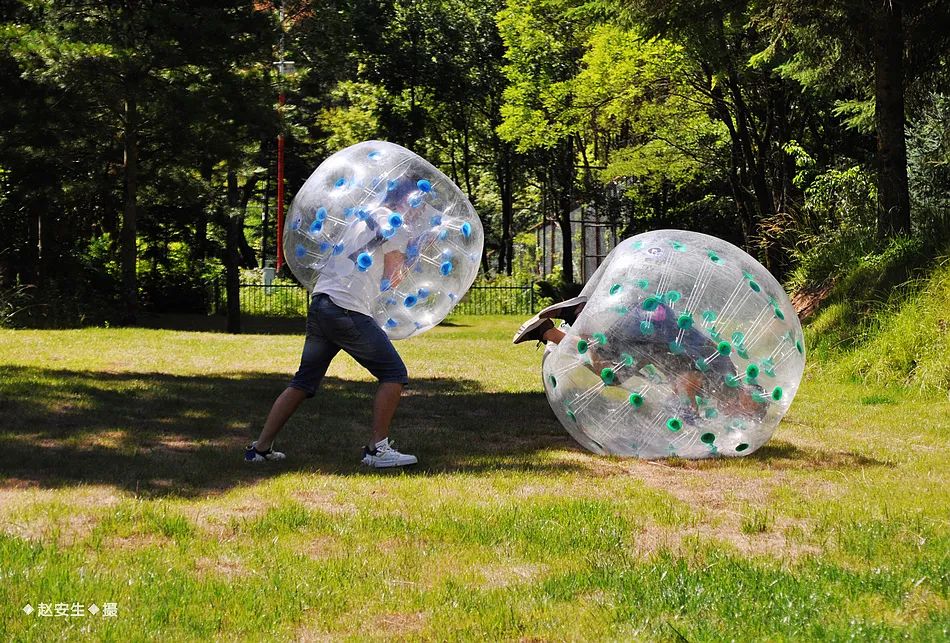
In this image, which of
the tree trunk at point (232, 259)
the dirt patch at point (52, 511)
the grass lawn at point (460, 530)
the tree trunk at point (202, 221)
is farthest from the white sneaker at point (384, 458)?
the tree trunk at point (202, 221)

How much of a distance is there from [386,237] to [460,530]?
2.62m

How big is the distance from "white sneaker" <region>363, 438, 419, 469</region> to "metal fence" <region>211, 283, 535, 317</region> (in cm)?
2201

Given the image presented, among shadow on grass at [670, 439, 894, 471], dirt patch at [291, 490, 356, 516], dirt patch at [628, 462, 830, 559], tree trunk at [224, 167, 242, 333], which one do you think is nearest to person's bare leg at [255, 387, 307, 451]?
dirt patch at [291, 490, 356, 516]

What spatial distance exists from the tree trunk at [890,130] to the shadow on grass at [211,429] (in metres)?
7.03

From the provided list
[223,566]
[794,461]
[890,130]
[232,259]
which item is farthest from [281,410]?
[232,259]

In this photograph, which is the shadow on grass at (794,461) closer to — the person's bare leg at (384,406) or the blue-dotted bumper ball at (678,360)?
the blue-dotted bumper ball at (678,360)

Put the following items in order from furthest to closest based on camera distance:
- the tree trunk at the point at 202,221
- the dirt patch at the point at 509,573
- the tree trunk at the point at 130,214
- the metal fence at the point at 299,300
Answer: the metal fence at the point at 299,300
the tree trunk at the point at 202,221
the tree trunk at the point at 130,214
the dirt patch at the point at 509,573

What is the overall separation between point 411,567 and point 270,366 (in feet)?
32.3

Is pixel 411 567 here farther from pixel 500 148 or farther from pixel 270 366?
pixel 500 148

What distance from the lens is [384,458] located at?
702 cm

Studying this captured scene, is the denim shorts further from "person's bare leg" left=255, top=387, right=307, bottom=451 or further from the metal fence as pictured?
the metal fence

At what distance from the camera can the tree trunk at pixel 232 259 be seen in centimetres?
2328

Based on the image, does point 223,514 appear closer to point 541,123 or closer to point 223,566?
point 223,566

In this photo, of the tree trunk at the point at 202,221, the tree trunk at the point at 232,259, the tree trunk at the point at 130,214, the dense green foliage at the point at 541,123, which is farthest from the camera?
the tree trunk at the point at 202,221
